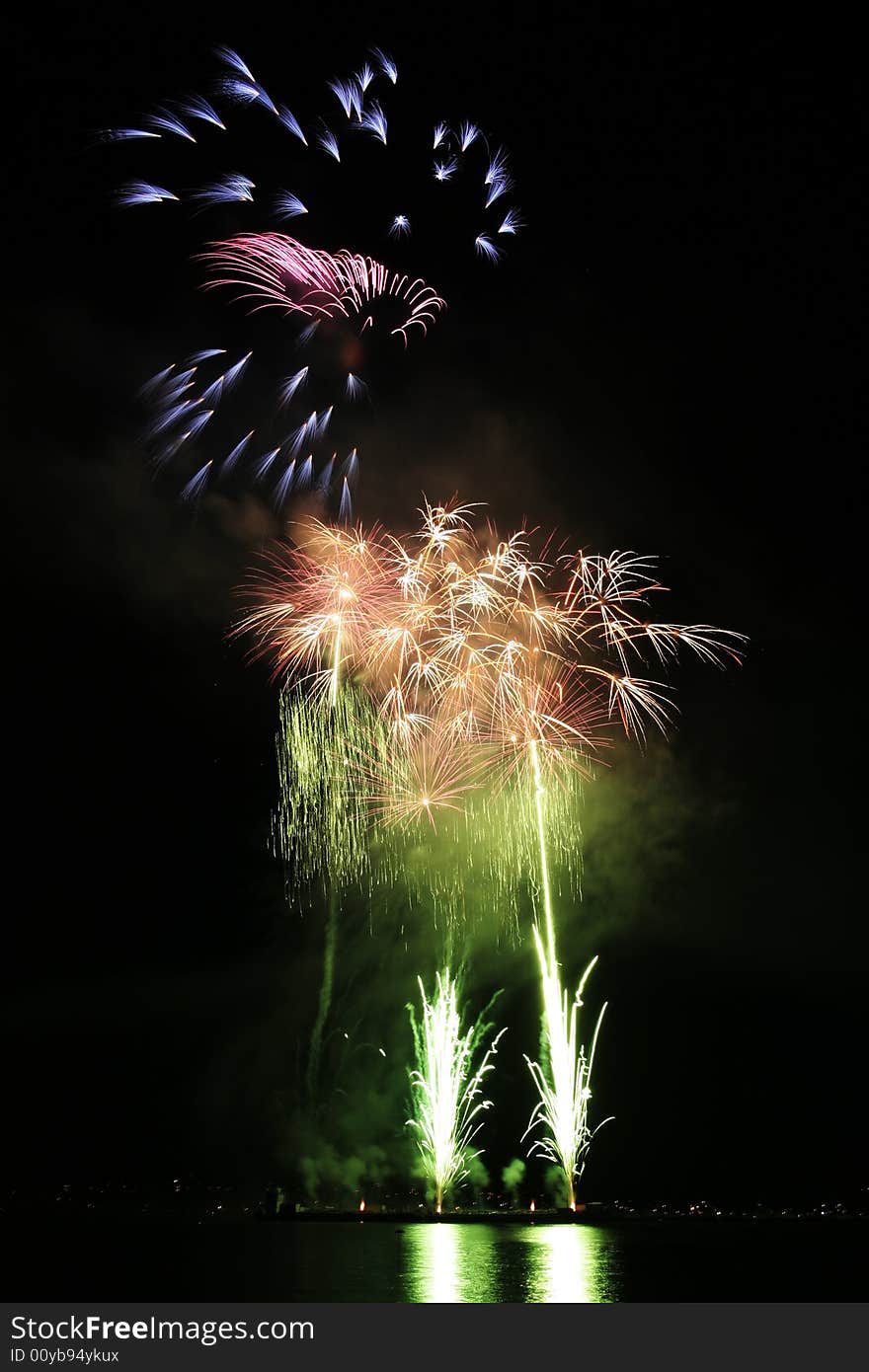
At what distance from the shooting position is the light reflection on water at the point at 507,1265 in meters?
28.5

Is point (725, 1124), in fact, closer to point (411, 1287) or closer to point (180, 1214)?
point (180, 1214)

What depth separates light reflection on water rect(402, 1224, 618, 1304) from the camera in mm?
28547

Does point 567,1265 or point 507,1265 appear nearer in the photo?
point 507,1265

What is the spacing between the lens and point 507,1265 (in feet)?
123

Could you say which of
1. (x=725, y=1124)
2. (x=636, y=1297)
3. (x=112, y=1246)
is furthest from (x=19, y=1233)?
(x=725, y=1124)
